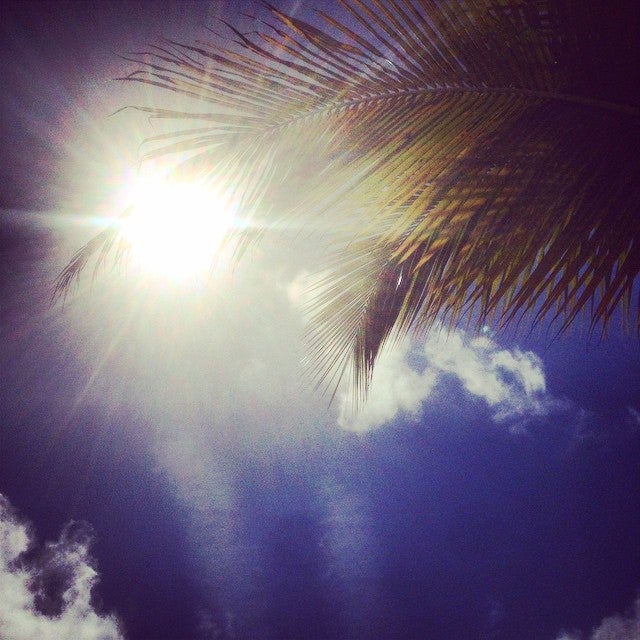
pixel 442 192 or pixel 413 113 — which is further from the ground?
pixel 413 113

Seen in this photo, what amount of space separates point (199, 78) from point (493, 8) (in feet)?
2.81

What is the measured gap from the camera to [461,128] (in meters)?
1.11

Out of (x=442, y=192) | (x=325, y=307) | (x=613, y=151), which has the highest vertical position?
(x=325, y=307)

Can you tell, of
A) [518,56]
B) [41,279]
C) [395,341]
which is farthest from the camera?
[41,279]

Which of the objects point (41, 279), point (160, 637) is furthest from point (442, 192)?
point (160, 637)

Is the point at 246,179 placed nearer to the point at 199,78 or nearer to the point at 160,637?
the point at 199,78

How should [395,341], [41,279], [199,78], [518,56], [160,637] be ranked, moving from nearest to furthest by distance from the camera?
1. [199,78]
2. [518,56]
3. [395,341]
4. [41,279]
5. [160,637]

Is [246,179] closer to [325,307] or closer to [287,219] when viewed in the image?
[287,219]

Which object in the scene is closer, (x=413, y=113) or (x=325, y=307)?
(x=413, y=113)

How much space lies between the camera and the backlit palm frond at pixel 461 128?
1.01 metres

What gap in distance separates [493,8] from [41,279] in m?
8.00

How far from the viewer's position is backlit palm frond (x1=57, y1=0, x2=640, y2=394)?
1.01 m

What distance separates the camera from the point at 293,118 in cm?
110

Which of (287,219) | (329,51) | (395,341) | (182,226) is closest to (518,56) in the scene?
(329,51)
